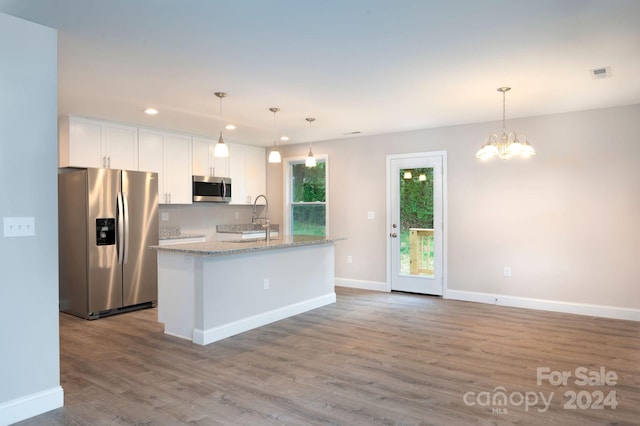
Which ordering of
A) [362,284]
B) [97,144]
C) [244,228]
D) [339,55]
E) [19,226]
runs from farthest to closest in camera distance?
[244,228] → [362,284] → [97,144] → [339,55] → [19,226]

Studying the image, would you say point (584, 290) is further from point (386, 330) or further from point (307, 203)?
point (307, 203)

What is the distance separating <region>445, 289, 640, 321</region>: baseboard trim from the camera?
15.5 feet

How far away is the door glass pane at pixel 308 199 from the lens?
7055mm

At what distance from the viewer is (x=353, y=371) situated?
10.6 feet

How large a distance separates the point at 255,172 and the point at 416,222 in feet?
9.71

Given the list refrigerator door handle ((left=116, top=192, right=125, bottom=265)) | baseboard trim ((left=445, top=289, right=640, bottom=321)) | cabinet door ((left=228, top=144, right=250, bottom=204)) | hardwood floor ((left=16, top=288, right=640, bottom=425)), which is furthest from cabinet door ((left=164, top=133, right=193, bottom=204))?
baseboard trim ((left=445, top=289, right=640, bottom=321))

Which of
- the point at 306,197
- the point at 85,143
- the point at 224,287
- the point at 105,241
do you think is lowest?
the point at 224,287

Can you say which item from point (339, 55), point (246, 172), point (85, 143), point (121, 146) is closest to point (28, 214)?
point (339, 55)

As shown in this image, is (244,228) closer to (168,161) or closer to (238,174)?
(238,174)

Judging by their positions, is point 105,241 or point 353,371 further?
point 105,241

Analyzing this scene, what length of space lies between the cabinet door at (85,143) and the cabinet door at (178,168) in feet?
3.02

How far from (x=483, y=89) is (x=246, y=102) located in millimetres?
2337

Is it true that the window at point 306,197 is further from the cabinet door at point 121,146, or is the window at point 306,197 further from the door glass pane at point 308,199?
the cabinet door at point 121,146

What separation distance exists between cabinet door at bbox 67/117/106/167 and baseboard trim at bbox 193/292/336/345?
260cm
